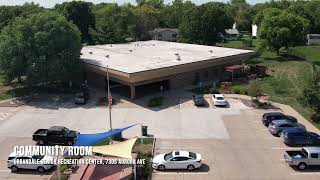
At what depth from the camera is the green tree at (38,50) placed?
5222 cm

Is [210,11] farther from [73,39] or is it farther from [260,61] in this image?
[73,39]

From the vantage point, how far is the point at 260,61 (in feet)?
246

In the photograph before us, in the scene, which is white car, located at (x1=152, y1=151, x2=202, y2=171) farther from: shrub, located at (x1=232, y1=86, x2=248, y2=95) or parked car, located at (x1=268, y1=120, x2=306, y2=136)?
shrub, located at (x1=232, y1=86, x2=248, y2=95)

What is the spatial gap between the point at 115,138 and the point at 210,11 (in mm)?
50397

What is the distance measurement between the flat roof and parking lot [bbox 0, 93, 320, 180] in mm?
6058

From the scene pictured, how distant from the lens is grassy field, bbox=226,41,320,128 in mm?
50219

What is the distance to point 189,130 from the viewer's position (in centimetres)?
4053

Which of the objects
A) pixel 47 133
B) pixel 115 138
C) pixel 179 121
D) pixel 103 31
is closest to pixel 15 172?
pixel 47 133

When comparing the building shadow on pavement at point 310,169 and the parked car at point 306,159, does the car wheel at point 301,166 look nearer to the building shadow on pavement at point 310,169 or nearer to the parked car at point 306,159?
the parked car at point 306,159

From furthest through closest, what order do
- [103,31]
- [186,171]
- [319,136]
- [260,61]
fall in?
[103,31], [260,61], [319,136], [186,171]

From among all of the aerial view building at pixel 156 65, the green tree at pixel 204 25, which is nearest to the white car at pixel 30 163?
the aerial view building at pixel 156 65

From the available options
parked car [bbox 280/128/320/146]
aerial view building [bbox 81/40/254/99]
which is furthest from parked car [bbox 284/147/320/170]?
aerial view building [bbox 81/40/254/99]

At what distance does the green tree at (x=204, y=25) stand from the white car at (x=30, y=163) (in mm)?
55942

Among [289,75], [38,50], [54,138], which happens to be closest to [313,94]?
[289,75]
